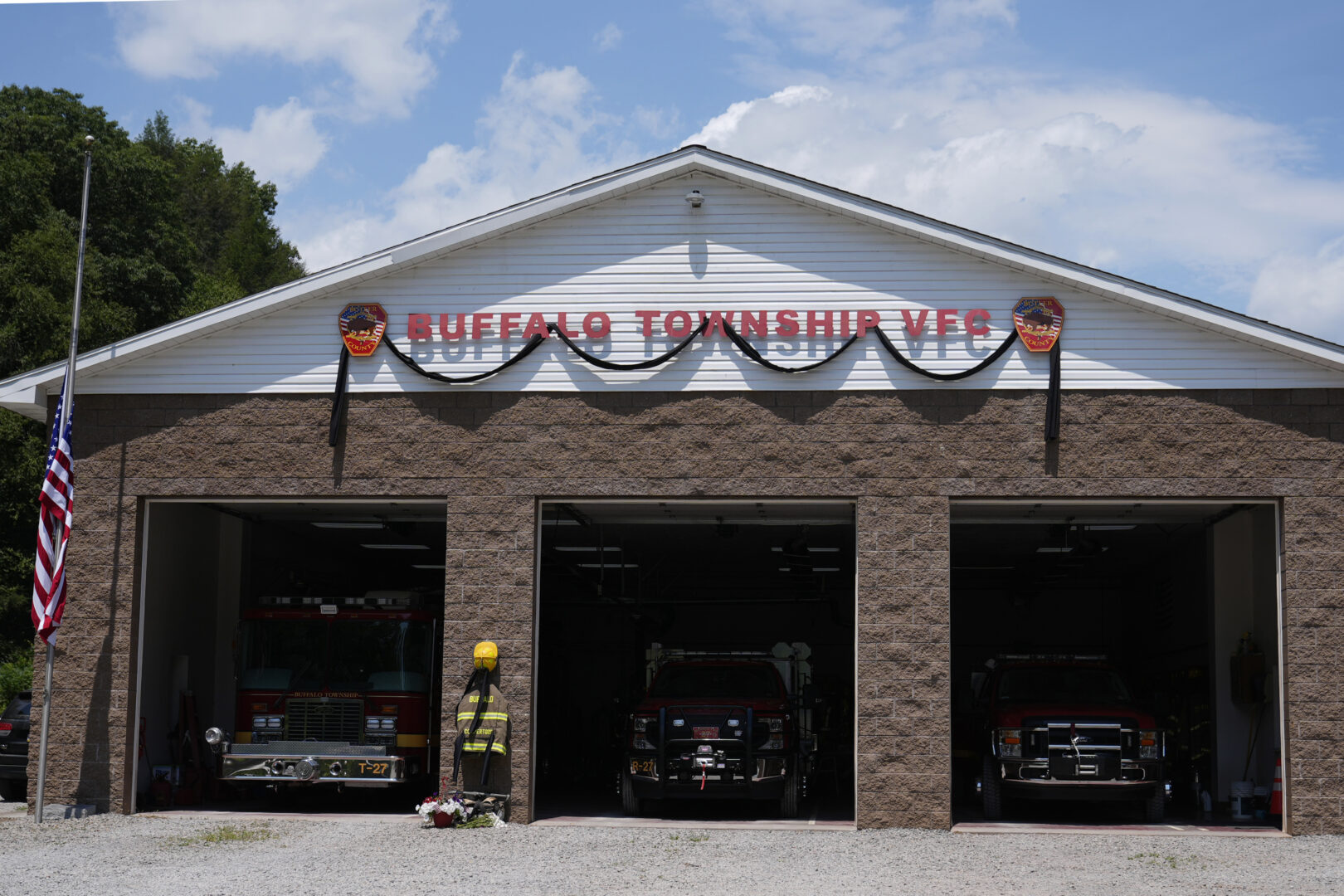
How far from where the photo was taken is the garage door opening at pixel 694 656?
1584 cm

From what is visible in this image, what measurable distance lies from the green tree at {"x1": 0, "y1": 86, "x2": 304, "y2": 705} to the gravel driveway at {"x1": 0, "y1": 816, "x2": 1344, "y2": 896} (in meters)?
18.9

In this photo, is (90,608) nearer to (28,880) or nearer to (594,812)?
(28,880)

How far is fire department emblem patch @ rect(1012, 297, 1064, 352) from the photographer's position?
15.0 meters

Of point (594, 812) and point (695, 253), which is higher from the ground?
point (695, 253)

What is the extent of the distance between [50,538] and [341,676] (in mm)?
3867

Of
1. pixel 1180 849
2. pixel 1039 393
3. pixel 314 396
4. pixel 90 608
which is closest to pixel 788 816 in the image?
pixel 1180 849

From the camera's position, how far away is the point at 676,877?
446 inches

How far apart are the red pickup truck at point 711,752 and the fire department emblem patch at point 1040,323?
5061 mm

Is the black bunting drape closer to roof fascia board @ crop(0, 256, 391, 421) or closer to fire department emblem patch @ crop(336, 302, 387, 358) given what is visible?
fire department emblem patch @ crop(336, 302, 387, 358)

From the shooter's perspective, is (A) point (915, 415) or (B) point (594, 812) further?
(B) point (594, 812)

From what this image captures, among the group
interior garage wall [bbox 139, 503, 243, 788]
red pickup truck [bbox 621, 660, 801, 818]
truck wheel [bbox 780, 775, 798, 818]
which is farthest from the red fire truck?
truck wheel [bbox 780, 775, 798, 818]

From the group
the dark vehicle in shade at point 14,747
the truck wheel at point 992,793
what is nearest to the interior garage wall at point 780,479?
the truck wheel at point 992,793

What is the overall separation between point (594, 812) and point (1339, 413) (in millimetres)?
9387

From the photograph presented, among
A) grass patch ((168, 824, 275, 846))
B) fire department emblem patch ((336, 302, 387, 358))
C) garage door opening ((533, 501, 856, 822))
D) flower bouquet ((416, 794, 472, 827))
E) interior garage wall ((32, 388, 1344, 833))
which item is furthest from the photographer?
garage door opening ((533, 501, 856, 822))
